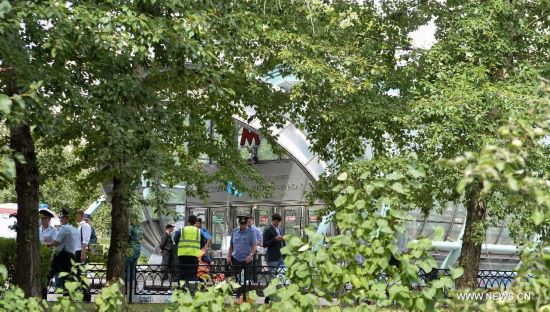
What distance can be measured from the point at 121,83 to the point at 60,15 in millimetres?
2123

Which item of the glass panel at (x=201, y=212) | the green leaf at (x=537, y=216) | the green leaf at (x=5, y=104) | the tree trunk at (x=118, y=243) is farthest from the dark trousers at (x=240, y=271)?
the glass panel at (x=201, y=212)

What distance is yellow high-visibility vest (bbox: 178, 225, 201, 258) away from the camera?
22125 millimetres

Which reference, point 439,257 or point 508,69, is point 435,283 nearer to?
point 508,69

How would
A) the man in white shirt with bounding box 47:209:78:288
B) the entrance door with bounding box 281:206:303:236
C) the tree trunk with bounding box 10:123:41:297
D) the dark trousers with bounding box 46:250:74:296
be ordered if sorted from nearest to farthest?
the tree trunk with bounding box 10:123:41:297 → the man in white shirt with bounding box 47:209:78:288 → the dark trousers with bounding box 46:250:74:296 → the entrance door with bounding box 281:206:303:236

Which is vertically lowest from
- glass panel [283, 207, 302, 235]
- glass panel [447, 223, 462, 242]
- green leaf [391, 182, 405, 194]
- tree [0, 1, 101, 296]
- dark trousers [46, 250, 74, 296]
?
green leaf [391, 182, 405, 194]

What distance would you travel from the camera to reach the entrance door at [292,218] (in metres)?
40.4

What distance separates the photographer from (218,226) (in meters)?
45.2

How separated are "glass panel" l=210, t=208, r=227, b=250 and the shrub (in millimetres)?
22758

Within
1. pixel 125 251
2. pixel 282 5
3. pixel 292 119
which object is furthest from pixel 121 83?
pixel 125 251

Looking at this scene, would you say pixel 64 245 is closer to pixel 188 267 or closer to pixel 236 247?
pixel 188 267

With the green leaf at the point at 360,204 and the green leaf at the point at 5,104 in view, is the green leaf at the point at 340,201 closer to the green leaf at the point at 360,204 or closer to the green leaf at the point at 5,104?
the green leaf at the point at 360,204

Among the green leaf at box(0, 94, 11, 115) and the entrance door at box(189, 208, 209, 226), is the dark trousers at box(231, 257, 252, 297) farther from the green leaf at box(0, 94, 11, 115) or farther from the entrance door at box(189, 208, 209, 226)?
the entrance door at box(189, 208, 209, 226)

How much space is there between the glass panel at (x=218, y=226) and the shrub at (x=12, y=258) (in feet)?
74.7

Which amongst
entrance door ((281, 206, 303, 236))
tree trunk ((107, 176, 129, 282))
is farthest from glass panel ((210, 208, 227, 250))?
tree trunk ((107, 176, 129, 282))
